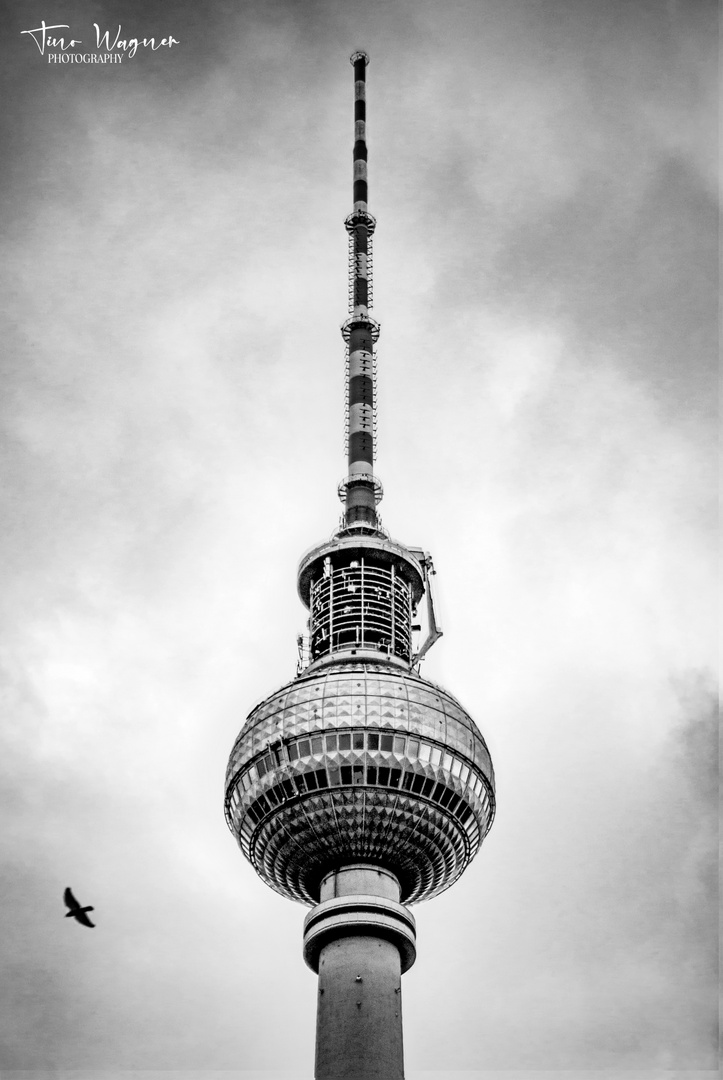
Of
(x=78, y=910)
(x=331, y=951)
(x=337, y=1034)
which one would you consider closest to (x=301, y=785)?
(x=331, y=951)

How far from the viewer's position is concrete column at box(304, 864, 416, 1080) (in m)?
60.6

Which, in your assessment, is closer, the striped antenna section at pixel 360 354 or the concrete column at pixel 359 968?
the concrete column at pixel 359 968

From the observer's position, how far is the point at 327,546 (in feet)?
273

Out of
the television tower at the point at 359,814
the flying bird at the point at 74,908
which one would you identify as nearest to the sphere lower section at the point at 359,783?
the television tower at the point at 359,814

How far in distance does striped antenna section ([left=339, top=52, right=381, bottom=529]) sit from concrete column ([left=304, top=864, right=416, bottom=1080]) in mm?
26960

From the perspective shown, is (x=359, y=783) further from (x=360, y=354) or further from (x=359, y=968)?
(x=360, y=354)

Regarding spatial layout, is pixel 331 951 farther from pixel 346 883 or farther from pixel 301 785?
pixel 301 785

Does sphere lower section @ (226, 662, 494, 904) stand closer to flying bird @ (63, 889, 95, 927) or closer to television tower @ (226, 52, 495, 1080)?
television tower @ (226, 52, 495, 1080)

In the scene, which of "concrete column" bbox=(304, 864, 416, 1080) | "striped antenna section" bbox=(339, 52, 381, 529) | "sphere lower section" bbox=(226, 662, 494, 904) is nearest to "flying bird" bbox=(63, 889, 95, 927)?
"concrete column" bbox=(304, 864, 416, 1080)

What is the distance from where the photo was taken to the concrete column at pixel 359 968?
6062cm

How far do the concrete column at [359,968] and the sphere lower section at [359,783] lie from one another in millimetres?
1796

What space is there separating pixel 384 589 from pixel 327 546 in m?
5.01

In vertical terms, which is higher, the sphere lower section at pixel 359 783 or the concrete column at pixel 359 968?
the sphere lower section at pixel 359 783

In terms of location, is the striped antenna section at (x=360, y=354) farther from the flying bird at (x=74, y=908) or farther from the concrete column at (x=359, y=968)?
the flying bird at (x=74, y=908)
